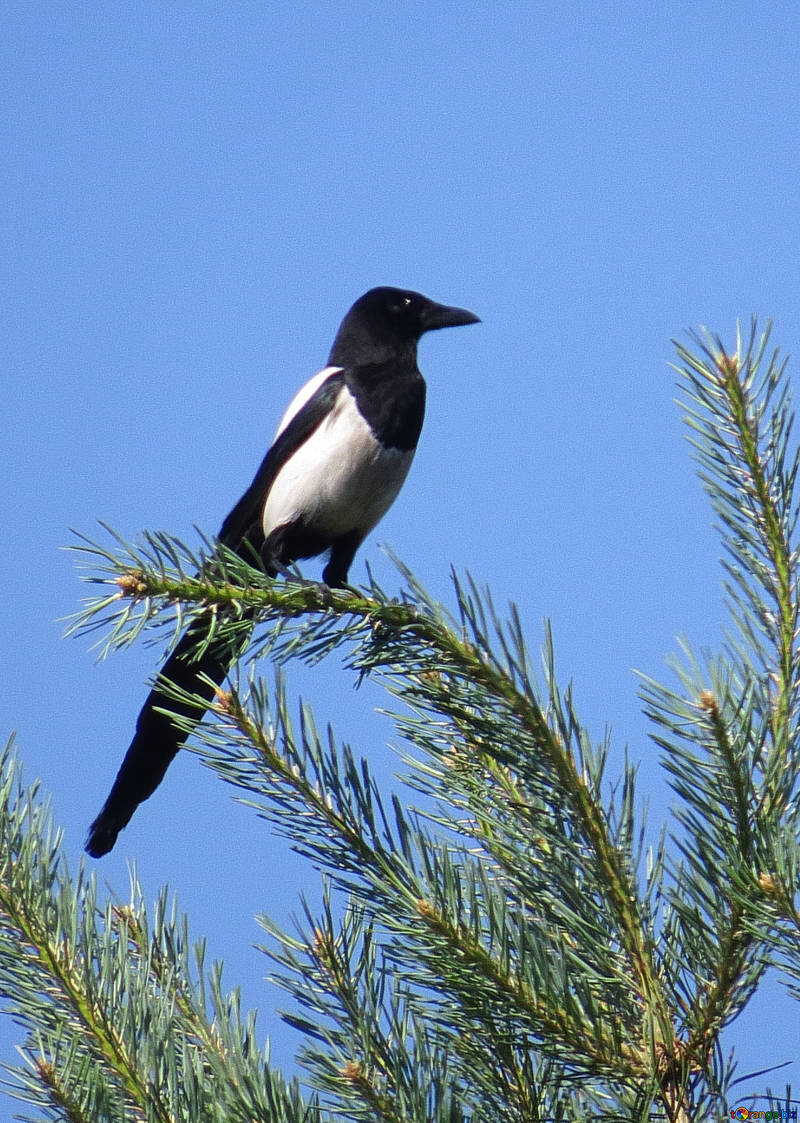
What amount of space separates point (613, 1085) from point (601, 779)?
0.28 m

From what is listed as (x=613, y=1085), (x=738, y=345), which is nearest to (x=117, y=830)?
(x=613, y=1085)

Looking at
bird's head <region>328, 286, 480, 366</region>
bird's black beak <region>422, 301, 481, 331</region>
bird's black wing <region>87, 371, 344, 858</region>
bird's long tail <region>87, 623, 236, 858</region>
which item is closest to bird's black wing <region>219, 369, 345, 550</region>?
bird's black wing <region>87, 371, 344, 858</region>

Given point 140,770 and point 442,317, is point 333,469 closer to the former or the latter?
point 442,317

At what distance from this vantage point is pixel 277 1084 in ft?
3.34

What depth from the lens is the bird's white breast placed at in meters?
3.14

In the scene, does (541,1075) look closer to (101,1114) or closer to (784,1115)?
(784,1115)

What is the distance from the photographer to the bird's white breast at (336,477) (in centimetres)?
314

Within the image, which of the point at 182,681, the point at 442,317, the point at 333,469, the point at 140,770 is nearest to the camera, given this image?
the point at 140,770

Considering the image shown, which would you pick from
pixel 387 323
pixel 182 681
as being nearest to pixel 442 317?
pixel 387 323

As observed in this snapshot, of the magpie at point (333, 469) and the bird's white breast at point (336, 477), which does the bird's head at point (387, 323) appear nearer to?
the magpie at point (333, 469)

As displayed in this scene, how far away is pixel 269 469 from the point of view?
130 inches

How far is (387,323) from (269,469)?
29.4 inches

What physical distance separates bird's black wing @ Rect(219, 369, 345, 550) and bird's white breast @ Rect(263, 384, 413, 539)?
26mm

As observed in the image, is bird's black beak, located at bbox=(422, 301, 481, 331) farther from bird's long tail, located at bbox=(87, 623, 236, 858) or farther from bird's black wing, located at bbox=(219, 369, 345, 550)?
bird's long tail, located at bbox=(87, 623, 236, 858)
